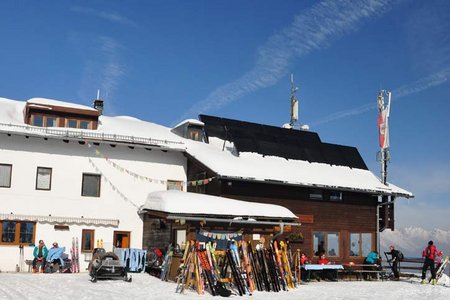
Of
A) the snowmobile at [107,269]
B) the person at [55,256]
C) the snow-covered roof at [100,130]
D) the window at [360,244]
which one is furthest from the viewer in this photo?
the window at [360,244]

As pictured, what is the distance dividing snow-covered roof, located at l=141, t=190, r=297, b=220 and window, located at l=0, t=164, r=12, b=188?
224 inches

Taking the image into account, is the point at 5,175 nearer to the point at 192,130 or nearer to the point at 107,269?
the point at 107,269

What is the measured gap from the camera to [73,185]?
21.6 m

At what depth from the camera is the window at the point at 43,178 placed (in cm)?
2098

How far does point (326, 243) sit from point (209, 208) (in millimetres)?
8139

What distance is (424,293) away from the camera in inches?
685

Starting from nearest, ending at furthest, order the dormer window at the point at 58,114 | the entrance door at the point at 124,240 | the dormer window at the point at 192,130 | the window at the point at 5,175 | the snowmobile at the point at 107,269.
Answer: the snowmobile at the point at 107,269 → the window at the point at 5,175 → the dormer window at the point at 58,114 → the entrance door at the point at 124,240 → the dormer window at the point at 192,130

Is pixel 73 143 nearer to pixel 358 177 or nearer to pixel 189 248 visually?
Answer: pixel 189 248

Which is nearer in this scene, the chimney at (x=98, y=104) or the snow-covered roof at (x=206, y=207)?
the snow-covered roof at (x=206, y=207)

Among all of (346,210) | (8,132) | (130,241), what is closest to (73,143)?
(8,132)

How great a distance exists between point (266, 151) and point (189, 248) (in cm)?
1071

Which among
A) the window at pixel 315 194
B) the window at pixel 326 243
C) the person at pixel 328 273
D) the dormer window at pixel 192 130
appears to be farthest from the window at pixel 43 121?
the window at pixel 326 243

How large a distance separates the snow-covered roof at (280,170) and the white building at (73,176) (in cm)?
192

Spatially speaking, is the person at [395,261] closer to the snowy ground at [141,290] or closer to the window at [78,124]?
the snowy ground at [141,290]
